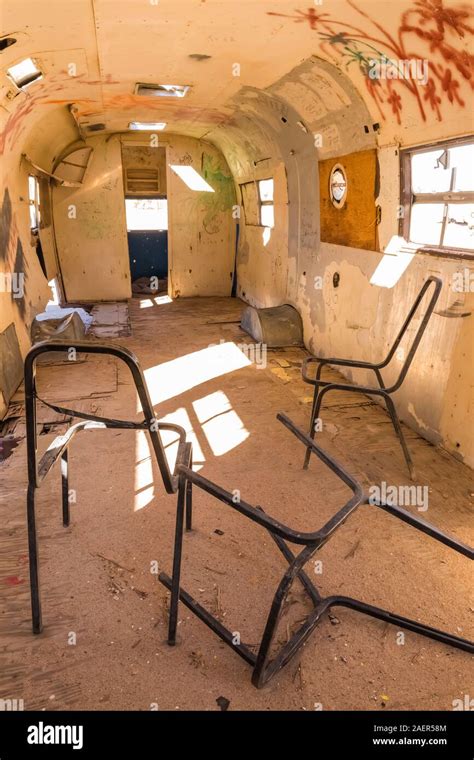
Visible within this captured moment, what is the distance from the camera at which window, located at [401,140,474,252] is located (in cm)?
379

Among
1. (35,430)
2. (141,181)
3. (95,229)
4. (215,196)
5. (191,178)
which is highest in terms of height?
(141,181)

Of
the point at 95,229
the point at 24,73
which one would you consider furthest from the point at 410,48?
the point at 95,229

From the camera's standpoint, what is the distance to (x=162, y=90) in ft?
19.6

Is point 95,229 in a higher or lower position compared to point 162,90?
lower

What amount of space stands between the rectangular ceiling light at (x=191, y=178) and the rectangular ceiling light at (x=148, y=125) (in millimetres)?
895

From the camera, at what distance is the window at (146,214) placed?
1228 cm

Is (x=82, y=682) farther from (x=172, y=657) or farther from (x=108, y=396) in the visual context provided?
(x=108, y=396)

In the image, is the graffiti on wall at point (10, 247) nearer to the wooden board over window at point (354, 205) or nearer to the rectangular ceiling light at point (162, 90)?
the rectangular ceiling light at point (162, 90)

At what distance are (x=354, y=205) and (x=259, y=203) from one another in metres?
3.65

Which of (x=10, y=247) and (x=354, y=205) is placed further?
(x=10, y=247)

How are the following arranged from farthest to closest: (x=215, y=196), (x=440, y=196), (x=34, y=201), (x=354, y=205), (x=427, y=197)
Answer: (x=215, y=196)
(x=34, y=201)
(x=354, y=205)
(x=427, y=197)
(x=440, y=196)

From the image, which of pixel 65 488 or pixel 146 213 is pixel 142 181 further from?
pixel 65 488

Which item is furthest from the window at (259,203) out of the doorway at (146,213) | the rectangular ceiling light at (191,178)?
the doorway at (146,213)

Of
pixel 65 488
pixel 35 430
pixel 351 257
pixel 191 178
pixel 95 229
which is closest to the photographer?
pixel 35 430
